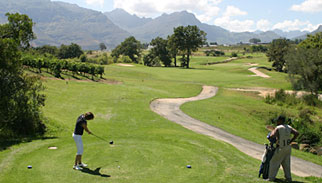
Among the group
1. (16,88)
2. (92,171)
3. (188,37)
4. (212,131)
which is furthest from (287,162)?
(188,37)

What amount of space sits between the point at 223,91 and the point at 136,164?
4638 centimetres

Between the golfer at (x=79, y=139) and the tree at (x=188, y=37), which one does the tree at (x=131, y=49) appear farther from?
the golfer at (x=79, y=139)

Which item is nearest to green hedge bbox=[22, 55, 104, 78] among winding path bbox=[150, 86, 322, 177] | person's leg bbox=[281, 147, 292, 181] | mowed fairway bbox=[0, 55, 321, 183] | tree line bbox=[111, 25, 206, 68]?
mowed fairway bbox=[0, 55, 321, 183]

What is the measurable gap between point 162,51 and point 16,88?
11286 centimetres

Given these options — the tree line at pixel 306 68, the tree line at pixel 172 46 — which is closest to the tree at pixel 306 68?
the tree line at pixel 306 68

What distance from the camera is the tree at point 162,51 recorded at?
434 ft

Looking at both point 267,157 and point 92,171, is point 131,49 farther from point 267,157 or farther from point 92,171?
point 267,157

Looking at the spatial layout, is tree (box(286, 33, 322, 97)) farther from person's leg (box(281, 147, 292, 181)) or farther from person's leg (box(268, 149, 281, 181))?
person's leg (box(268, 149, 281, 181))

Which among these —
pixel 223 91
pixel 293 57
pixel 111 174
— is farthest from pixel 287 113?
pixel 111 174

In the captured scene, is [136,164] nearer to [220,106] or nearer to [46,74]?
[220,106]

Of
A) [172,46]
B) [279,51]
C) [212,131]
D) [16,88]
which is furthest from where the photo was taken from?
[172,46]

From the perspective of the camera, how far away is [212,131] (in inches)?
1118

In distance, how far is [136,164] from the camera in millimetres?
14617

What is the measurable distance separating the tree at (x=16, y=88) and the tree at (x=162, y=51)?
10966cm
